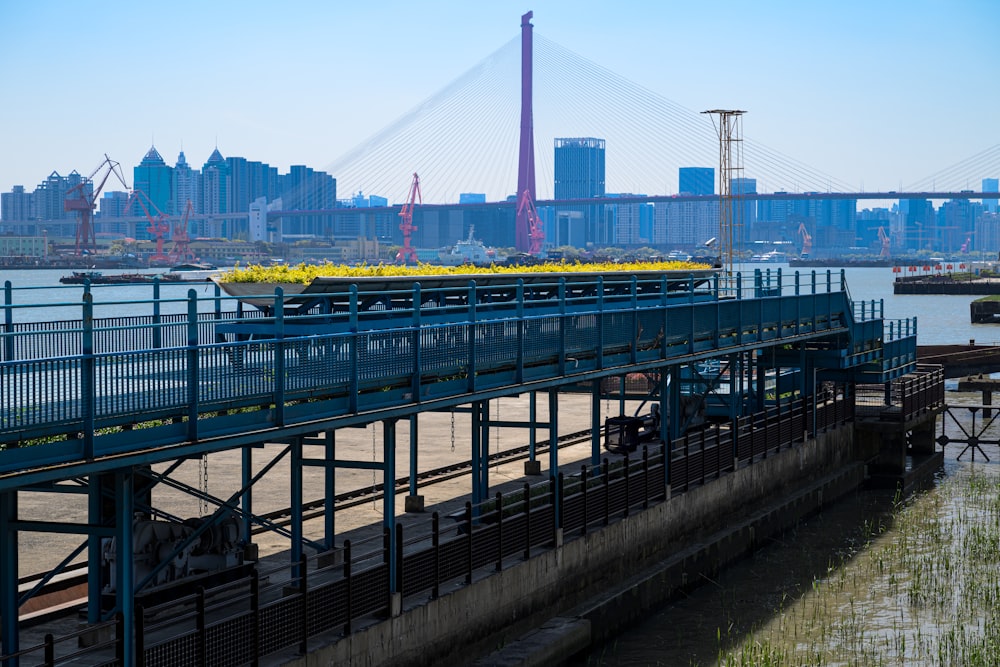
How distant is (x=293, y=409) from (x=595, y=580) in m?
7.39

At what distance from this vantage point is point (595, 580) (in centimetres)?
2125

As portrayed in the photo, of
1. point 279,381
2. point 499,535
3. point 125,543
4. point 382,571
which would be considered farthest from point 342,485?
point 125,543

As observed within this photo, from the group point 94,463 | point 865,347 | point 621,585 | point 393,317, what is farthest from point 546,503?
point 865,347

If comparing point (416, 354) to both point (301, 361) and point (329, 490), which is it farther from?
point (301, 361)

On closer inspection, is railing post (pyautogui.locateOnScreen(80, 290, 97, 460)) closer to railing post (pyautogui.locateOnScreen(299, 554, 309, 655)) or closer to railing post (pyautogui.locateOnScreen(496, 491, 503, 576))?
railing post (pyautogui.locateOnScreen(299, 554, 309, 655))

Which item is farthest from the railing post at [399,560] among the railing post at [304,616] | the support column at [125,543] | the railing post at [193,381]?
the support column at [125,543]

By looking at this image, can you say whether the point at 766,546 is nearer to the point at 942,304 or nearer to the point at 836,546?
the point at 836,546

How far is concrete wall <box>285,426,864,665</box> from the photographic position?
16.7 metres

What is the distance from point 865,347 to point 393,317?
19919 mm

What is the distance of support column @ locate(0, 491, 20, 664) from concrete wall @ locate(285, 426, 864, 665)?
274 cm

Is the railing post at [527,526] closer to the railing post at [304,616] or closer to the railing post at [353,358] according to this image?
the railing post at [353,358]

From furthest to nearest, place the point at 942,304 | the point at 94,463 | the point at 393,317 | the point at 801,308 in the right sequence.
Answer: the point at 942,304
the point at 801,308
the point at 393,317
the point at 94,463

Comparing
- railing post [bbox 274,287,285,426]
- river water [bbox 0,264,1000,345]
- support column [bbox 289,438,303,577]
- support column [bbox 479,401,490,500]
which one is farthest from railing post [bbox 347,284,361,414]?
river water [bbox 0,264,1000,345]

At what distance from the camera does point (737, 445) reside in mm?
27422
